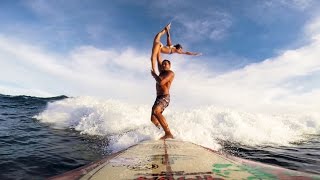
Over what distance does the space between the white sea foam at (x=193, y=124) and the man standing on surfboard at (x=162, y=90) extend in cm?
200

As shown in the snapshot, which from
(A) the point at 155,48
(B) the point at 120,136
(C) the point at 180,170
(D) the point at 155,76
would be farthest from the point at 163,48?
(C) the point at 180,170

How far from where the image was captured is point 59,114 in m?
18.2

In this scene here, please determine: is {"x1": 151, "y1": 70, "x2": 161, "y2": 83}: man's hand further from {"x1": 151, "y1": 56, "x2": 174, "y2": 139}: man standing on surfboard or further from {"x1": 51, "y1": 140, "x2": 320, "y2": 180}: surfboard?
{"x1": 51, "y1": 140, "x2": 320, "y2": 180}: surfboard

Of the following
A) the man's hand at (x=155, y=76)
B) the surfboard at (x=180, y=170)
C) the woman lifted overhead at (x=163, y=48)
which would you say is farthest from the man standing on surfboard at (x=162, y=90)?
the surfboard at (x=180, y=170)

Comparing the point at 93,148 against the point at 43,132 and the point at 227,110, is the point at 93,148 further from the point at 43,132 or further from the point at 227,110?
the point at 227,110

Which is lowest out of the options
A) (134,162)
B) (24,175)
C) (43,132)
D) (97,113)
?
(24,175)

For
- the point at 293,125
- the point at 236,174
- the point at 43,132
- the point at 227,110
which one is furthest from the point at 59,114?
the point at 236,174

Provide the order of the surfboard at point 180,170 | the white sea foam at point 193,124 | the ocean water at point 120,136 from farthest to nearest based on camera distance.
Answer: the white sea foam at point 193,124
the ocean water at point 120,136
the surfboard at point 180,170

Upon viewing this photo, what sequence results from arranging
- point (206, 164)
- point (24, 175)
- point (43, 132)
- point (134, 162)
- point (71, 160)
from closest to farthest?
point (206, 164)
point (134, 162)
point (24, 175)
point (71, 160)
point (43, 132)

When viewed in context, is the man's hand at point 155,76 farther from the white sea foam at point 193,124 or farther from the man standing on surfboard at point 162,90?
the white sea foam at point 193,124

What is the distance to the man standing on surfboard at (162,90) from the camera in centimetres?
805

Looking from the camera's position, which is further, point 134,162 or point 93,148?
point 93,148

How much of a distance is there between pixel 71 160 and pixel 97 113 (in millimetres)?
7855

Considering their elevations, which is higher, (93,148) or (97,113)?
(97,113)
